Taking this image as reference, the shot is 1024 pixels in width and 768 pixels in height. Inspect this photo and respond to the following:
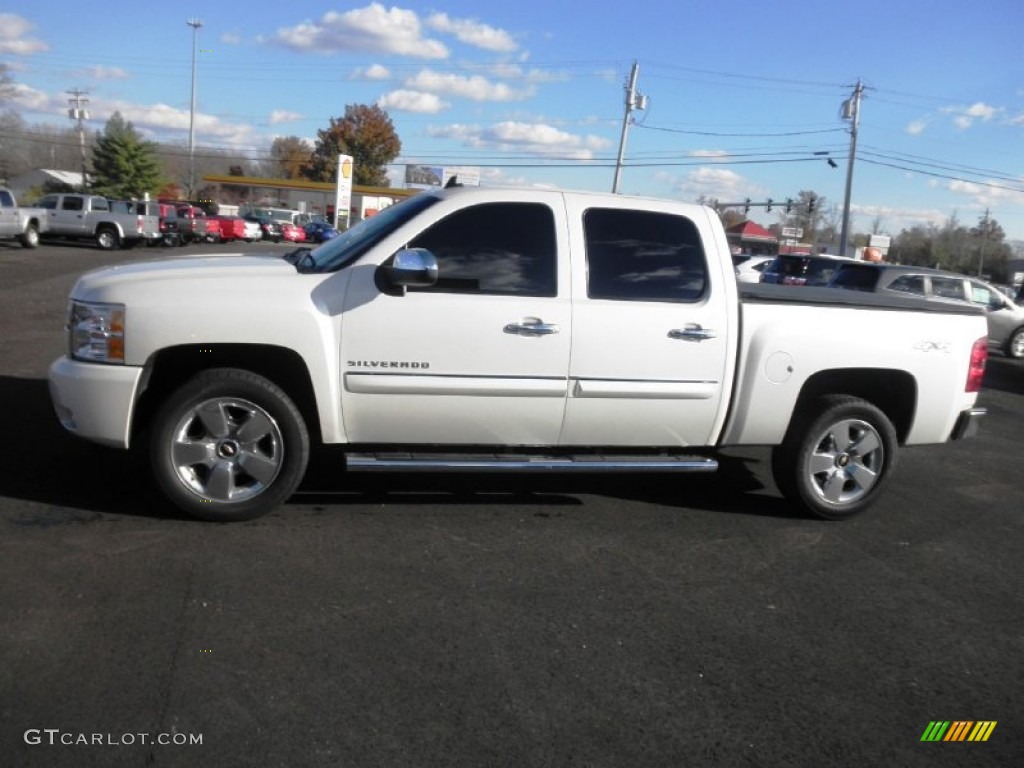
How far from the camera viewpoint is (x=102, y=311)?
4.67 meters

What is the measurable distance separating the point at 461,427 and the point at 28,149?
425 feet

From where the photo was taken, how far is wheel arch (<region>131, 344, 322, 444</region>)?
4828 mm

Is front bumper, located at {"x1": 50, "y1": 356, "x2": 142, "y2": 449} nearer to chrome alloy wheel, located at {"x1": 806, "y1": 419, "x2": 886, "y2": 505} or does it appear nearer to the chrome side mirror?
the chrome side mirror

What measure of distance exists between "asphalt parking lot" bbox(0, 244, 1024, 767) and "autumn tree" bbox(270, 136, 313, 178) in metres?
107

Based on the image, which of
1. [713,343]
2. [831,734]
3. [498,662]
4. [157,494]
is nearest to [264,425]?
[157,494]

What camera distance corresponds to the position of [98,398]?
4676mm

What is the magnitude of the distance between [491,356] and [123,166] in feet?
237

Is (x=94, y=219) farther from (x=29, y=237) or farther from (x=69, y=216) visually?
(x=29, y=237)

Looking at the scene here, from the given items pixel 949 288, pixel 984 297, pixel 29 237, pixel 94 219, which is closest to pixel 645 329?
pixel 949 288

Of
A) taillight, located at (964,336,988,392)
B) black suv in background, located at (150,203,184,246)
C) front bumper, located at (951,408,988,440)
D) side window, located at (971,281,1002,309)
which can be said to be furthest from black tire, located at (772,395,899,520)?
black suv in background, located at (150,203,184,246)

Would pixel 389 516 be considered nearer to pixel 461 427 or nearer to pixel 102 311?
pixel 461 427

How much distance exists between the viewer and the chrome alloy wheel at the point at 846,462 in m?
5.69

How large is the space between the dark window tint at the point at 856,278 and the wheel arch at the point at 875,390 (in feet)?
33.0

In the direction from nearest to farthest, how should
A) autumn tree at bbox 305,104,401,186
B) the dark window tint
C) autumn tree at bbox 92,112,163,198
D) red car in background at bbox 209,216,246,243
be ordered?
→ the dark window tint → red car in background at bbox 209,216,246,243 → autumn tree at bbox 92,112,163,198 → autumn tree at bbox 305,104,401,186
